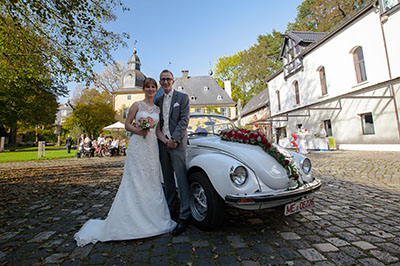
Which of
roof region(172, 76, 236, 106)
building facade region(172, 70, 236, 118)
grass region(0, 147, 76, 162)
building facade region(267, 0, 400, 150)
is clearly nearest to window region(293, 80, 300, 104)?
building facade region(267, 0, 400, 150)

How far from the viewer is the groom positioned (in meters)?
2.66

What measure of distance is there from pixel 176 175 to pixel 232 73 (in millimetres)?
43033

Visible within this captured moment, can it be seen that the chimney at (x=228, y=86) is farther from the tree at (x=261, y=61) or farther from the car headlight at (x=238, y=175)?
the car headlight at (x=238, y=175)

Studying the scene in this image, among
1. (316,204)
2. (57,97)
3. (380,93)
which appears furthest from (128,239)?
(57,97)

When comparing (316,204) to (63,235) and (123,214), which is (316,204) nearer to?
(123,214)

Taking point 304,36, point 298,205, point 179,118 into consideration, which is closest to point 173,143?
point 179,118

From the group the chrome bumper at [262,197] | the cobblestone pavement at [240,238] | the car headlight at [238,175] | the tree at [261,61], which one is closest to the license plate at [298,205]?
the chrome bumper at [262,197]

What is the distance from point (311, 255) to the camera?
195 cm

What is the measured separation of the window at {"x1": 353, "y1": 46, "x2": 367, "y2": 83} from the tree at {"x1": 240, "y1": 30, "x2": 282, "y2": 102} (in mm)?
23341

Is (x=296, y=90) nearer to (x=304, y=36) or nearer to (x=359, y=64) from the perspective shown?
(x=304, y=36)

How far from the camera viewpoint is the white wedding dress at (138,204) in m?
2.37

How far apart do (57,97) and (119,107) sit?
13.1 metres

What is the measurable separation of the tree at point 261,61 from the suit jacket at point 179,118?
36830mm

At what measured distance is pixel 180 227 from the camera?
8.24 ft
